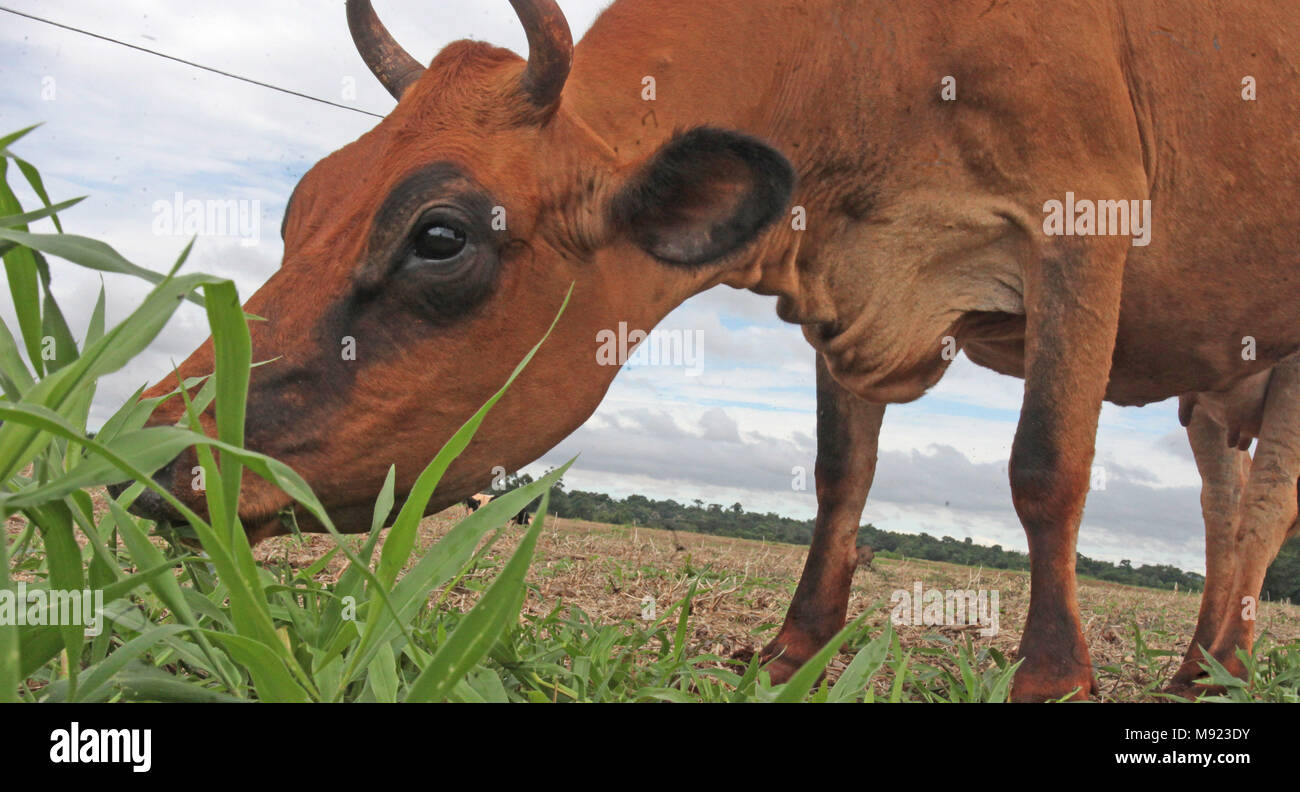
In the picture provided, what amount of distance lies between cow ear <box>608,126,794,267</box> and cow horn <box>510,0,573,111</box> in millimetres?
314

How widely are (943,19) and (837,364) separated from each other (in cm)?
116

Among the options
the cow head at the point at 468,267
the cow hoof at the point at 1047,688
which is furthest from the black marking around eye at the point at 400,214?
the cow hoof at the point at 1047,688

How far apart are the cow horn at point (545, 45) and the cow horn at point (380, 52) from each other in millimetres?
961

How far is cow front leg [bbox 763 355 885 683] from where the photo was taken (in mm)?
3609

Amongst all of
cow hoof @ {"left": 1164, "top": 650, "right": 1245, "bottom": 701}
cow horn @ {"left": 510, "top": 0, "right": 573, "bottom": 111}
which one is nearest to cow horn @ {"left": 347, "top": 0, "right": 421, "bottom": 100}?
cow horn @ {"left": 510, "top": 0, "right": 573, "bottom": 111}

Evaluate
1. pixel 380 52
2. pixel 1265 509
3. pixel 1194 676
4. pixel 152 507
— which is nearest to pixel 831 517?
pixel 1194 676

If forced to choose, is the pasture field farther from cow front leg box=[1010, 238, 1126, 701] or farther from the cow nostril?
cow front leg box=[1010, 238, 1126, 701]

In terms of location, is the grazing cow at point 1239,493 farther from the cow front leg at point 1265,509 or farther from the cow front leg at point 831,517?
the cow front leg at point 831,517

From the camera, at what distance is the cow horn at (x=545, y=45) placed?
108 inches

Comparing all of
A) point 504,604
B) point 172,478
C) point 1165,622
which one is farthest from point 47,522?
point 1165,622

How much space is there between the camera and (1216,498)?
16.7 ft

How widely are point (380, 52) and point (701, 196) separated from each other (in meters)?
1.45
